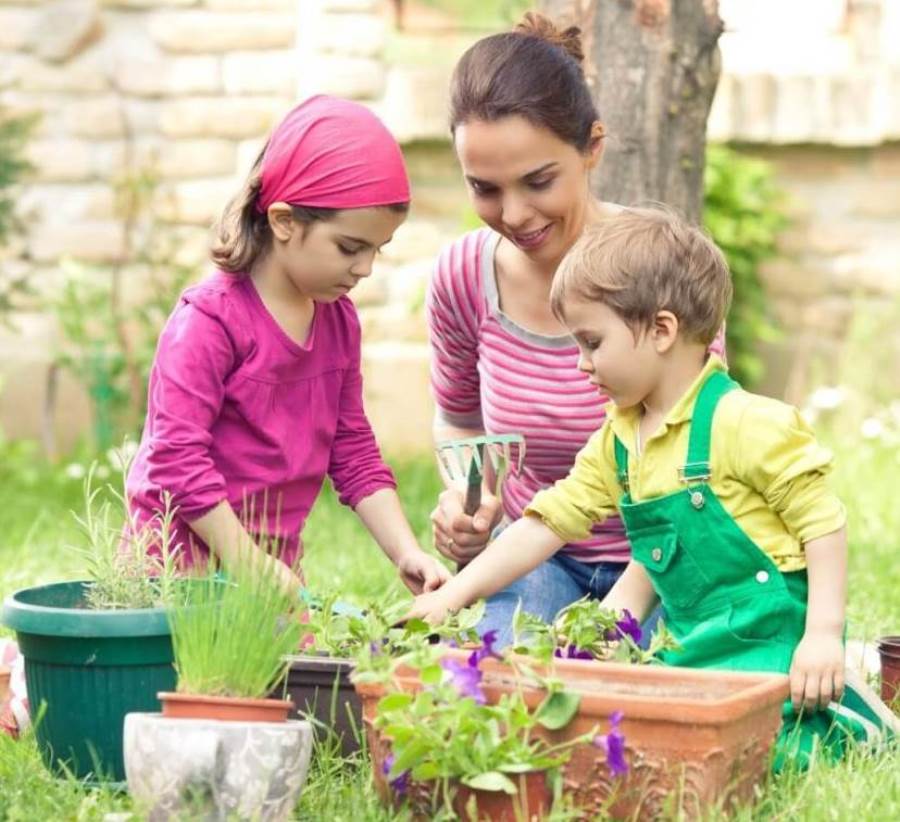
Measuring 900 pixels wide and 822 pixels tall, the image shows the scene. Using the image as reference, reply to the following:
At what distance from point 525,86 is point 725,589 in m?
1.04

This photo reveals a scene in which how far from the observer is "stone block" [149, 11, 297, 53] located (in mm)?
7172

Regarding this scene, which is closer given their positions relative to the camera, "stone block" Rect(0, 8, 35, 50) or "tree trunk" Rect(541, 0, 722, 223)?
"tree trunk" Rect(541, 0, 722, 223)

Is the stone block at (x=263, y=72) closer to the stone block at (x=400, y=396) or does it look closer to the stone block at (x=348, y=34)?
the stone block at (x=348, y=34)

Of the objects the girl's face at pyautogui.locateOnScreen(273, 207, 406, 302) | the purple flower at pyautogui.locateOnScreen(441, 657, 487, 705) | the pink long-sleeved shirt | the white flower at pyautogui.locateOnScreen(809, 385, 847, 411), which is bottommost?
the white flower at pyautogui.locateOnScreen(809, 385, 847, 411)

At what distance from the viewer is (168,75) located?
727cm

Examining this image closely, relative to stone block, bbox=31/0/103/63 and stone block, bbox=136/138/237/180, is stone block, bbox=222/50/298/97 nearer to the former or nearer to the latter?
stone block, bbox=136/138/237/180

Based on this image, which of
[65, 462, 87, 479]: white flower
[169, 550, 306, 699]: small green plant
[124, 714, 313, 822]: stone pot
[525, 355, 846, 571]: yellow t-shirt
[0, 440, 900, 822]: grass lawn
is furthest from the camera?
[65, 462, 87, 479]: white flower

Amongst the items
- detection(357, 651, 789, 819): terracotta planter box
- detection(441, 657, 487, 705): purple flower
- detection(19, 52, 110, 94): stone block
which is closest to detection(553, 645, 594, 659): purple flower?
detection(357, 651, 789, 819): terracotta planter box

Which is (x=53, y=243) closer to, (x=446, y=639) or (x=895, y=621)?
(x=895, y=621)

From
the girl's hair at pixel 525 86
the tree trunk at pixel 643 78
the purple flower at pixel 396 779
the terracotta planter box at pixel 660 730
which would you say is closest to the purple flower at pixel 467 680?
the terracotta planter box at pixel 660 730

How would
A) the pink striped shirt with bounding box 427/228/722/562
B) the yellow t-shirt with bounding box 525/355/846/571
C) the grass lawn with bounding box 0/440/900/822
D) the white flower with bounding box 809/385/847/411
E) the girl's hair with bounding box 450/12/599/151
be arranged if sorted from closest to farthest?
the grass lawn with bounding box 0/440/900/822 → the yellow t-shirt with bounding box 525/355/846/571 → the girl's hair with bounding box 450/12/599/151 → the pink striped shirt with bounding box 427/228/722/562 → the white flower with bounding box 809/385/847/411

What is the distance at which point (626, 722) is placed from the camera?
8.16 feet

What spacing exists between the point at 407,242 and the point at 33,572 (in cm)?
299

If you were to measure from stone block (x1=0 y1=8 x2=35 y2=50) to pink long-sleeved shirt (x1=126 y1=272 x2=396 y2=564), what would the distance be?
407 cm
